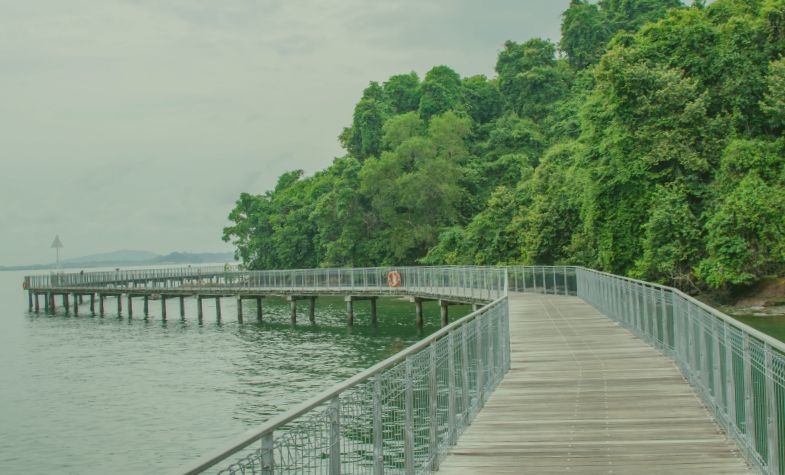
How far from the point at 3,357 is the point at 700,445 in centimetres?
3906

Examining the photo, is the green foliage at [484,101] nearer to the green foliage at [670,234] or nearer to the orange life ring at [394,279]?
the orange life ring at [394,279]

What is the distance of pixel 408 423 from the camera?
7.54 m

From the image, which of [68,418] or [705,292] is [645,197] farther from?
[68,418]

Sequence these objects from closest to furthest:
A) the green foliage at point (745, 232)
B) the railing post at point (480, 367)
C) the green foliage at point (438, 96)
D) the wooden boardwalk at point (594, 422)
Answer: the wooden boardwalk at point (594, 422) → the railing post at point (480, 367) → the green foliage at point (745, 232) → the green foliage at point (438, 96)

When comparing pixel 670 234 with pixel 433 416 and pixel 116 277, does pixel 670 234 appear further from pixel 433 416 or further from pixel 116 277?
pixel 116 277

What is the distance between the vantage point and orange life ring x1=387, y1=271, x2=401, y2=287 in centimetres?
4547

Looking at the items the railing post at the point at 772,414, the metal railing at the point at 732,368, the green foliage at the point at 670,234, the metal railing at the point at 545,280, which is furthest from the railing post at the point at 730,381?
the green foliage at the point at 670,234

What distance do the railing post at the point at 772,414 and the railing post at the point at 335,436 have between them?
12.3ft

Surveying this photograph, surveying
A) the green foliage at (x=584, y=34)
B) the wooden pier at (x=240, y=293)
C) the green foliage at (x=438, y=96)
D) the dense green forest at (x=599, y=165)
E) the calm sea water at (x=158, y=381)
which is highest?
the green foliage at (x=584, y=34)

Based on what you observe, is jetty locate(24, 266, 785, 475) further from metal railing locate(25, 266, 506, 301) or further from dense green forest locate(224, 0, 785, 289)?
dense green forest locate(224, 0, 785, 289)

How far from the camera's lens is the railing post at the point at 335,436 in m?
5.53

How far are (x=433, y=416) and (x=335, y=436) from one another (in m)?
2.91

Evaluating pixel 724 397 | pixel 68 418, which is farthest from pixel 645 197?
pixel 724 397

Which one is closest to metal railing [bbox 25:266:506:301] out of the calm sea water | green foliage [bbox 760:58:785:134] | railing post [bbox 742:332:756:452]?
the calm sea water
